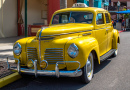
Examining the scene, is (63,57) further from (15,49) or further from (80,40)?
(15,49)

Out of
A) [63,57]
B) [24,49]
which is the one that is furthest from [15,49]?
[63,57]

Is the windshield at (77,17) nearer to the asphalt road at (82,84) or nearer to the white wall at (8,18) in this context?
the asphalt road at (82,84)

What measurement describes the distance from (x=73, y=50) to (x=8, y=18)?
42.4 feet

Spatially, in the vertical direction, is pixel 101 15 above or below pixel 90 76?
above

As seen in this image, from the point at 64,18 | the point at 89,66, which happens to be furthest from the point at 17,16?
the point at 89,66

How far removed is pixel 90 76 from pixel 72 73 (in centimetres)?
96

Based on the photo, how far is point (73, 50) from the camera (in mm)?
4965

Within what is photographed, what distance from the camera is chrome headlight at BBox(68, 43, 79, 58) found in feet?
16.2

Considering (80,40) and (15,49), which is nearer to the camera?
(80,40)

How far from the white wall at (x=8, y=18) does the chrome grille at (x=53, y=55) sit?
11701 mm

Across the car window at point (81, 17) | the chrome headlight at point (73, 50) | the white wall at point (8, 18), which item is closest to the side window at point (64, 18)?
the car window at point (81, 17)

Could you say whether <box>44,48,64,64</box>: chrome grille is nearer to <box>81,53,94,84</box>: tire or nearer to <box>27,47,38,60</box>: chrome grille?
<box>27,47,38,60</box>: chrome grille

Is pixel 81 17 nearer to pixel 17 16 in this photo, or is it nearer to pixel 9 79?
pixel 9 79

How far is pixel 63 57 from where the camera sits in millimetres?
5062
